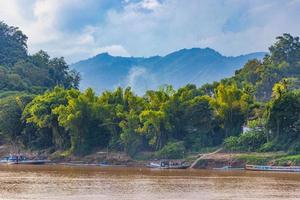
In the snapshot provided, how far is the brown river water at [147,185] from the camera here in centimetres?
3503

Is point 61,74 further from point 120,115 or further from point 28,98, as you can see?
point 120,115

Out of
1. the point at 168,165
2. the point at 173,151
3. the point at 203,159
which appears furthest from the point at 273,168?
the point at 173,151

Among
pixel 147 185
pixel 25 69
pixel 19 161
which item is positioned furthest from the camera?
pixel 25 69

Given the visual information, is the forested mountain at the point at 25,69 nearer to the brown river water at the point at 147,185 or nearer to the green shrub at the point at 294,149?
the brown river water at the point at 147,185

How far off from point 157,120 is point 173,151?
3.48 m

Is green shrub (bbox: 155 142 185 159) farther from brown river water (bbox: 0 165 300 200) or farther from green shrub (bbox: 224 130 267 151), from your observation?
brown river water (bbox: 0 165 300 200)

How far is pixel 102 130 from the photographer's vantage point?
225ft

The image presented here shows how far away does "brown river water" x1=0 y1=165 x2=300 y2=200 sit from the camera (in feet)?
115

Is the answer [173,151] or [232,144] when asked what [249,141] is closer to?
[232,144]

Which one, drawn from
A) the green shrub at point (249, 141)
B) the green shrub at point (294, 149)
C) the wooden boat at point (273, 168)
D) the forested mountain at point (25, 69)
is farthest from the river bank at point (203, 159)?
the forested mountain at point (25, 69)

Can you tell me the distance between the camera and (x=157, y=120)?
62.2 meters

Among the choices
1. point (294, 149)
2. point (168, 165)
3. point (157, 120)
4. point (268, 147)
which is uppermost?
point (157, 120)

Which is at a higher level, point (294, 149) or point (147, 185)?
point (294, 149)

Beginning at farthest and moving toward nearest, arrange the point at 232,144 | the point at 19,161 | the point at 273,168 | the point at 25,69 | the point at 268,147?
1. the point at 25,69
2. the point at 19,161
3. the point at 232,144
4. the point at 268,147
5. the point at 273,168
